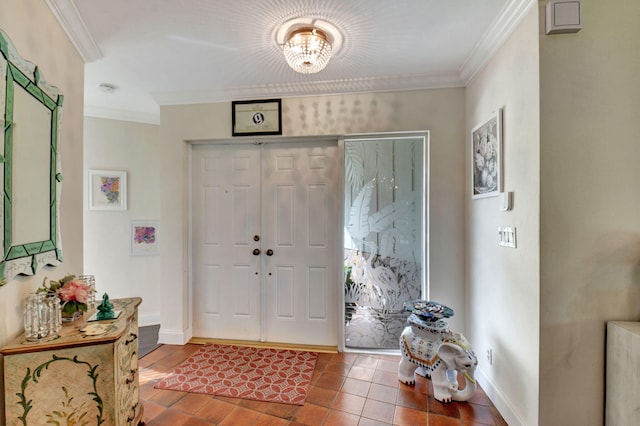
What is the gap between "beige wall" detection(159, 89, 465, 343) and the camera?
8.38 ft

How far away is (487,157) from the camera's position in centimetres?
208

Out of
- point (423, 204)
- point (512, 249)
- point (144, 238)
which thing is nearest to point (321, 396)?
point (512, 249)

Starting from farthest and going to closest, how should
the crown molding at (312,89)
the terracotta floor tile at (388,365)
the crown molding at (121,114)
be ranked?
the crown molding at (121,114) → the crown molding at (312,89) → the terracotta floor tile at (388,365)

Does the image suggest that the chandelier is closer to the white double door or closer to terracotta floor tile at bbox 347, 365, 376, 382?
the white double door

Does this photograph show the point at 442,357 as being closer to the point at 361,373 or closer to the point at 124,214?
the point at 361,373

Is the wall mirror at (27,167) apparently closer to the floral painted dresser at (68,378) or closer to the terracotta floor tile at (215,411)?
the floral painted dresser at (68,378)

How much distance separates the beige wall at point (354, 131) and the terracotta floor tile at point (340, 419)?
122cm

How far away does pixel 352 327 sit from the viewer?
286 cm

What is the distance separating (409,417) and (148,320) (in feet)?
9.99

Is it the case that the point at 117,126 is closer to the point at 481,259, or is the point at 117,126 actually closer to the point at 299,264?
the point at 299,264

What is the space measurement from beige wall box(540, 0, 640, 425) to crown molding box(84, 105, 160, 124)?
3.77m

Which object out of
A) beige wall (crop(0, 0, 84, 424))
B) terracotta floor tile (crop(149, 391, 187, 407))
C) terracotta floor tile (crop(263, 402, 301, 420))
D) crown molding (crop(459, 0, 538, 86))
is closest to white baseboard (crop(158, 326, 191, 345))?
terracotta floor tile (crop(149, 391, 187, 407))

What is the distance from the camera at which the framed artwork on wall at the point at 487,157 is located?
1.89m

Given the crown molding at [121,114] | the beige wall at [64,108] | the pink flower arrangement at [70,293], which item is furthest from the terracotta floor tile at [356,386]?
the crown molding at [121,114]
